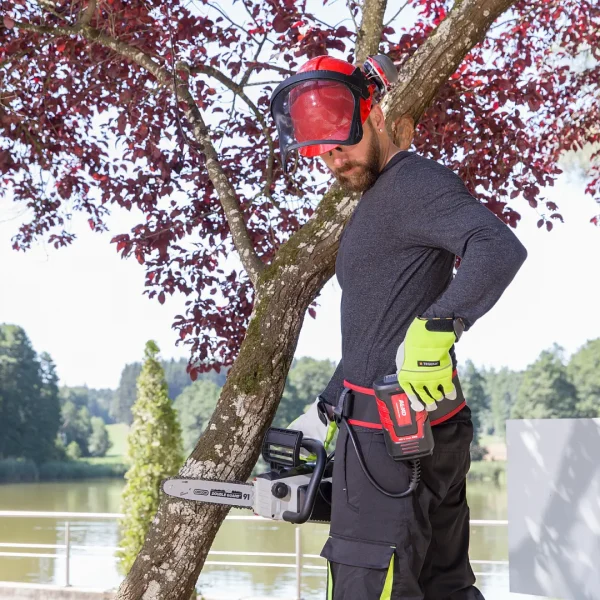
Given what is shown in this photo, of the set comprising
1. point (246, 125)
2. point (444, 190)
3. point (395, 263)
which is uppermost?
point (246, 125)

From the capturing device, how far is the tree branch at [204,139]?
3044 mm

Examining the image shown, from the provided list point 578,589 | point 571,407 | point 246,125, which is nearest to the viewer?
point 578,589

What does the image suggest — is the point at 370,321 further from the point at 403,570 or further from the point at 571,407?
the point at 571,407

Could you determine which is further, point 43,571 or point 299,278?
point 43,571

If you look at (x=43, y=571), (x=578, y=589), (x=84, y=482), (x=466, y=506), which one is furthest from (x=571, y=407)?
(x=466, y=506)

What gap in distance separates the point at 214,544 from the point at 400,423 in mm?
32992

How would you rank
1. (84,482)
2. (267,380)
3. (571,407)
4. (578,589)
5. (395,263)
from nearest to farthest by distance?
(395,263)
(267,380)
(578,589)
(571,407)
(84,482)

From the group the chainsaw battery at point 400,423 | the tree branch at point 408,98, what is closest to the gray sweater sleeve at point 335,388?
the chainsaw battery at point 400,423

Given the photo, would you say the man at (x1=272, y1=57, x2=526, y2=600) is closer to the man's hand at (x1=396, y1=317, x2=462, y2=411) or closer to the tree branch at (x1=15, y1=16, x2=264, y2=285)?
the man's hand at (x1=396, y1=317, x2=462, y2=411)

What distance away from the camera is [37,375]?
46.4 meters

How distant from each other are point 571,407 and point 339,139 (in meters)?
42.4

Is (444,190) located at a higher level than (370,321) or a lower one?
higher

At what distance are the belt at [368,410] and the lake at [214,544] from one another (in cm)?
592

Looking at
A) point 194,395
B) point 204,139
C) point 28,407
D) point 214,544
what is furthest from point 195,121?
point 28,407
